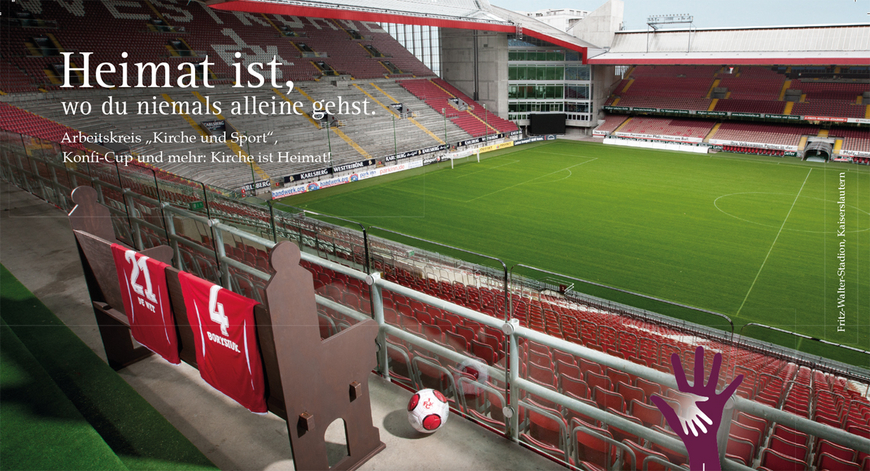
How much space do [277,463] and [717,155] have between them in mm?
44683

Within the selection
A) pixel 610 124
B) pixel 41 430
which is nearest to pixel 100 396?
pixel 41 430

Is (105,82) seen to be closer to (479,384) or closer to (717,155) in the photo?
(479,384)

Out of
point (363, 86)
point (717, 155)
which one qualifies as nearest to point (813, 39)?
point (717, 155)

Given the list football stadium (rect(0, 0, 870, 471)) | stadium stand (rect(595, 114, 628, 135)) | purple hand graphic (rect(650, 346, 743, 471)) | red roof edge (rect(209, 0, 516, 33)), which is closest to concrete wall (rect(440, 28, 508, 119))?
football stadium (rect(0, 0, 870, 471))

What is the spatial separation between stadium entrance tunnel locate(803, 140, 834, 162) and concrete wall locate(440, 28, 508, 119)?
84.6 ft

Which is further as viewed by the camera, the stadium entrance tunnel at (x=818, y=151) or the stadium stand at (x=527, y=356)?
the stadium entrance tunnel at (x=818, y=151)

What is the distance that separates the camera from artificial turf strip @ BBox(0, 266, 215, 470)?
478 cm

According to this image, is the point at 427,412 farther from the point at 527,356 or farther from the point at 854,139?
the point at 854,139

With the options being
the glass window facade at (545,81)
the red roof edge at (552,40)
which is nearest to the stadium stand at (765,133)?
the glass window facade at (545,81)

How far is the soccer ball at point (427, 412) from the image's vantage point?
16.7 feet

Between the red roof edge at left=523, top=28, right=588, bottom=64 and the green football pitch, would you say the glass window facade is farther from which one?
the green football pitch

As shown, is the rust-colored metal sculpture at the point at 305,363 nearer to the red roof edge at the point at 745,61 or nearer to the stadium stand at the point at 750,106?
the red roof edge at the point at 745,61

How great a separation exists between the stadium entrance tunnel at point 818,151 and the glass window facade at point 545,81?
18.3m

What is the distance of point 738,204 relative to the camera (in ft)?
90.9
